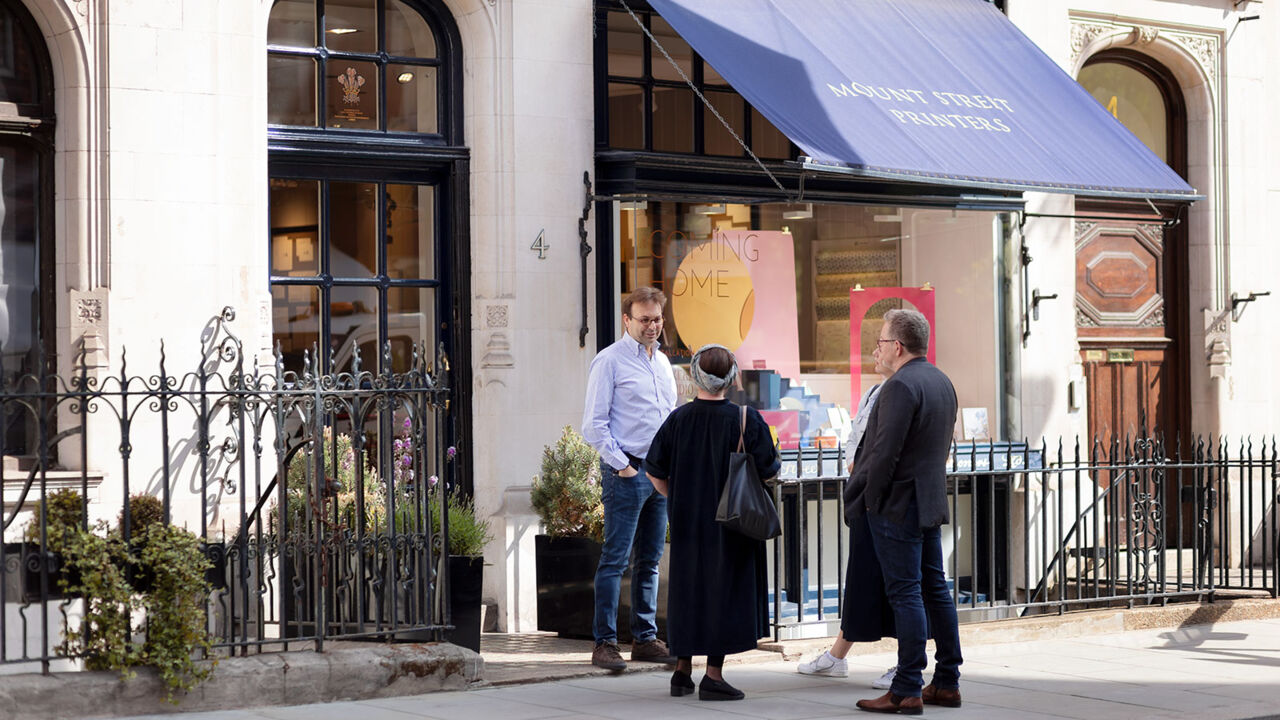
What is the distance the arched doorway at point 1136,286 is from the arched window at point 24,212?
322 inches

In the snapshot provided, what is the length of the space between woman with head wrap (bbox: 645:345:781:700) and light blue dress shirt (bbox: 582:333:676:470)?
2.43ft

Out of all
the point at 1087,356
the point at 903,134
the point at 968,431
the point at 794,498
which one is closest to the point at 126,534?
the point at 794,498

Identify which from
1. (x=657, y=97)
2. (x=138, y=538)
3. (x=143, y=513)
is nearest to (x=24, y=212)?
(x=143, y=513)

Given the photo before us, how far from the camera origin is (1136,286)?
14.4 m

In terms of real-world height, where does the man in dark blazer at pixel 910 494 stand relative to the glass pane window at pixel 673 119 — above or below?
below

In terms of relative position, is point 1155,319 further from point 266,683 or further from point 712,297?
point 266,683

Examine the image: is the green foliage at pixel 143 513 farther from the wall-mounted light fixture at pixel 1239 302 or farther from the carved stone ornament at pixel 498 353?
the wall-mounted light fixture at pixel 1239 302

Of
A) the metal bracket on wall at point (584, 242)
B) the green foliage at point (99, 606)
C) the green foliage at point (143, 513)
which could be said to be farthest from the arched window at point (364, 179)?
the green foliage at point (99, 606)

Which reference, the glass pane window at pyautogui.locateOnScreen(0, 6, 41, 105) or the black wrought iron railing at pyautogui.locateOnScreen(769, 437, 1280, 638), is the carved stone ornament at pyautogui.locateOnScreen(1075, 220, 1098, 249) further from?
the glass pane window at pyautogui.locateOnScreen(0, 6, 41, 105)

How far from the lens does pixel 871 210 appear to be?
12352mm

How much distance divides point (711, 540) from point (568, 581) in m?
2.24

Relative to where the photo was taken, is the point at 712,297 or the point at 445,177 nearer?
the point at 445,177

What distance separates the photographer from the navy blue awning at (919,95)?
1054cm

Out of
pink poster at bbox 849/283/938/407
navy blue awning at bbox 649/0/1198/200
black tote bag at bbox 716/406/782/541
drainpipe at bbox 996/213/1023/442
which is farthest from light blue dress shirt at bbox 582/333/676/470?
drainpipe at bbox 996/213/1023/442
